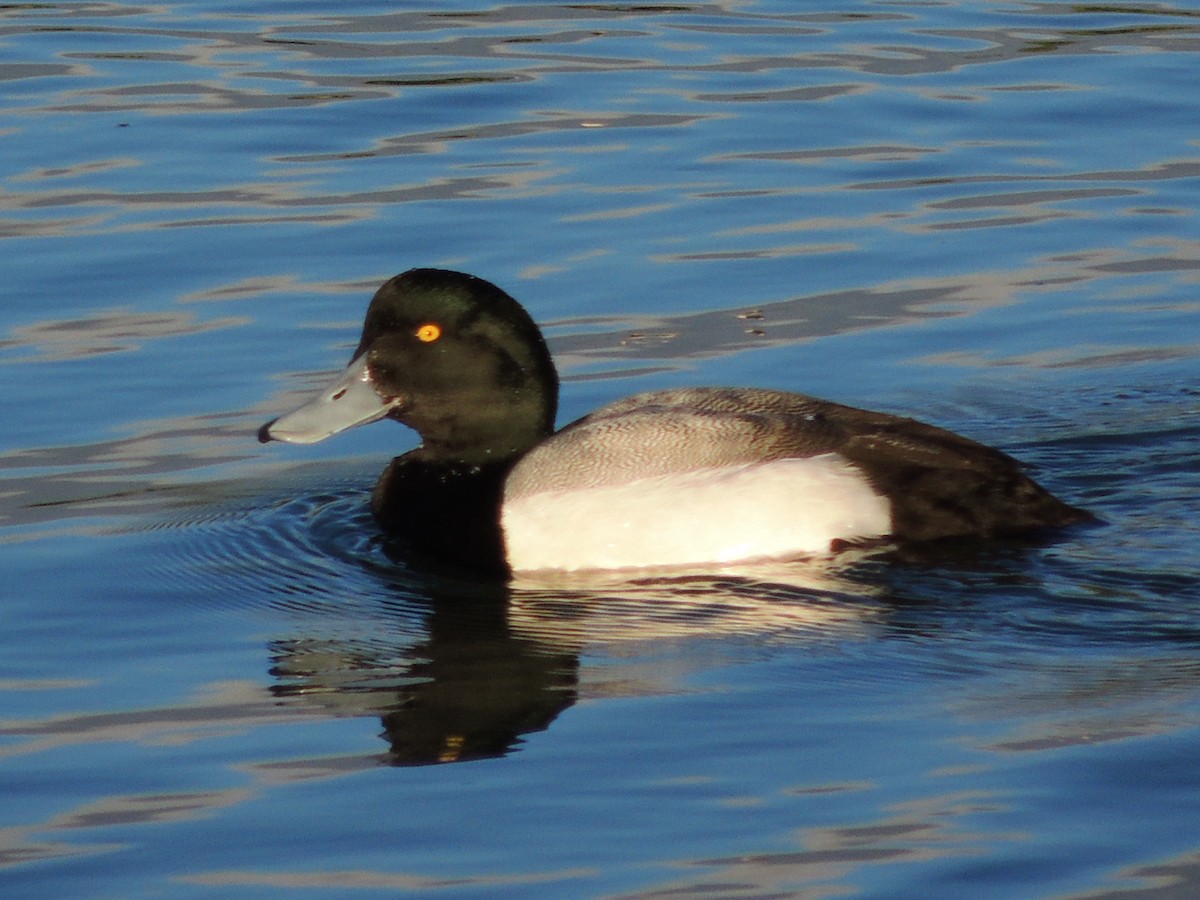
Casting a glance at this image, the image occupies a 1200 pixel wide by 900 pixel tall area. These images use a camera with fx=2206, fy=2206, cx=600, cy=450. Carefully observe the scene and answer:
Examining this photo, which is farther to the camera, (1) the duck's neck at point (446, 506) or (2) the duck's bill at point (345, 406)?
(2) the duck's bill at point (345, 406)

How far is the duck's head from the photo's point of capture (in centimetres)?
720

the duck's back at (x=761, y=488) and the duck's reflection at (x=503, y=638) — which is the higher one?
the duck's back at (x=761, y=488)

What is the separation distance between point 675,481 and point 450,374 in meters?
0.96

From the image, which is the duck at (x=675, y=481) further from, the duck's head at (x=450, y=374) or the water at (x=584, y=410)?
the water at (x=584, y=410)

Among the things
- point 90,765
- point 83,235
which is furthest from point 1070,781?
point 83,235

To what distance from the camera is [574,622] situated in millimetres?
6277

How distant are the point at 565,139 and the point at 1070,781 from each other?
7725 millimetres

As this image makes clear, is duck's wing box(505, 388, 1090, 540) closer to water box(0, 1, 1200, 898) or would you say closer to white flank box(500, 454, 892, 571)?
white flank box(500, 454, 892, 571)

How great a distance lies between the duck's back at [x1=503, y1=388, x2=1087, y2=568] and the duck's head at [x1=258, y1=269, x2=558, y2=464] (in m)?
0.40

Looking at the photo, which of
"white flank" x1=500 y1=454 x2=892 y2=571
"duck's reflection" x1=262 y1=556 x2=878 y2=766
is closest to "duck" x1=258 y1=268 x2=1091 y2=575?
"white flank" x1=500 y1=454 x2=892 y2=571

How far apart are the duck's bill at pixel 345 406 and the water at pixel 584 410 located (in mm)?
354

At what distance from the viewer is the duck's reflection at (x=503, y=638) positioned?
18.0 feet

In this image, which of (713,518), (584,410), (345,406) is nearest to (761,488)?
(713,518)

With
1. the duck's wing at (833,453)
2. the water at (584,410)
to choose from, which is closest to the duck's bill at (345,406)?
the water at (584,410)
